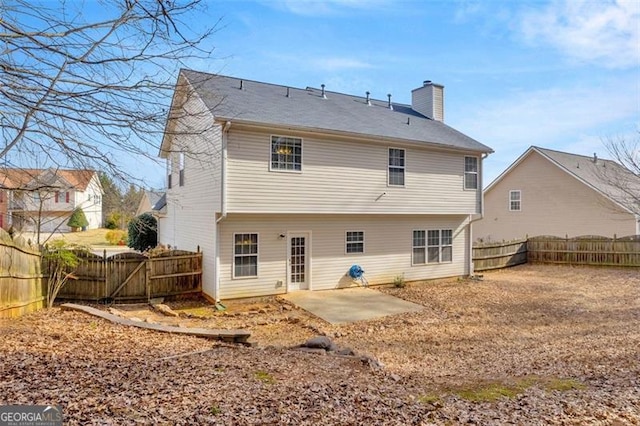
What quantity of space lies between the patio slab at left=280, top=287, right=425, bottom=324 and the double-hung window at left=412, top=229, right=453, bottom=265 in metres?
3.06

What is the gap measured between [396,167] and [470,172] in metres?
3.84

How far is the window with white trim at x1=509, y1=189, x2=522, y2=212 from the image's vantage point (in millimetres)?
24022

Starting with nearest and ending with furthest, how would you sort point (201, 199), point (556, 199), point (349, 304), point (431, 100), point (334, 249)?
1. point (349, 304)
2. point (201, 199)
3. point (334, 249)
4. point (431, 100)
5. point (556, 199)

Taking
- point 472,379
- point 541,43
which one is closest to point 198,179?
point 472,379

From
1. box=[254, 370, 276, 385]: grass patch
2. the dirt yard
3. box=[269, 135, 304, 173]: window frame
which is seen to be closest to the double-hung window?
the dirt yard

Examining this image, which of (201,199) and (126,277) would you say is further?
(201,199)

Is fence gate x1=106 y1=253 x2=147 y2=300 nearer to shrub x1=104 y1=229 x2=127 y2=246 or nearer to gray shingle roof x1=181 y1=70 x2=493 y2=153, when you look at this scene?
gray shingle roof x1=181 y1=70 x2=493 y2=153

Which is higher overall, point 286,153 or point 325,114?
point 325,114

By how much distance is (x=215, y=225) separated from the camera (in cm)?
1116

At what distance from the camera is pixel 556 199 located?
73.2 feet

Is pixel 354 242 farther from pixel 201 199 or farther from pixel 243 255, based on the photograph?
pixel 201 199

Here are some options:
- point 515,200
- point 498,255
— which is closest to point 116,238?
point 498,255

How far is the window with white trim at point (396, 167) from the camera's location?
1364 cm

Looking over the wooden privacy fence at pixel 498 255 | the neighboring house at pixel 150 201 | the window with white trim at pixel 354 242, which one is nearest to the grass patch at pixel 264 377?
the neighboring house at pixel 150 201
